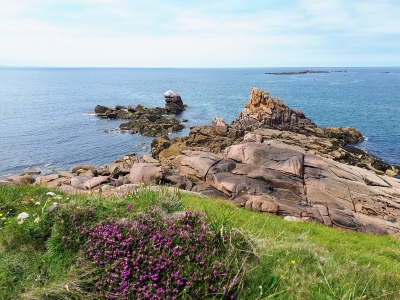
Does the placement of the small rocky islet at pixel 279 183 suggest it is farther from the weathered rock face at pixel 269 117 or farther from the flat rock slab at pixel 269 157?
the weathered rock face at pixel 269 117

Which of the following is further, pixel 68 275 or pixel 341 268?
pixel 341 268

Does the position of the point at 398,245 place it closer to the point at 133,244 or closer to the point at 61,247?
the point at 133,244

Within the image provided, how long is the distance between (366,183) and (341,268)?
2170 centimetres

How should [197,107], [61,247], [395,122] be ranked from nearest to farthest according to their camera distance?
[61,247], [395,122], [197,107]

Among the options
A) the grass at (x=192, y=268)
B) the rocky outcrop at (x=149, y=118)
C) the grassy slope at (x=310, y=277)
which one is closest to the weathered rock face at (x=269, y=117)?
the rocky outcrop at (x=149, y=118)

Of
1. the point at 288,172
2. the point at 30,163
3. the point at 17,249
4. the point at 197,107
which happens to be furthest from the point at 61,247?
the point at 197,107

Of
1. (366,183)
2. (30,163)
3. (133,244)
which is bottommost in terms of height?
(30,163)

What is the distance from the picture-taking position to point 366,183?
26.6 metres

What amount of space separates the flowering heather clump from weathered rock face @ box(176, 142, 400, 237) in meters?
13.0

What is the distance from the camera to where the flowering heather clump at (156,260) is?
19.6ft

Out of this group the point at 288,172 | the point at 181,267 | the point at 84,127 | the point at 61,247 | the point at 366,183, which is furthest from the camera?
the point at 84,127

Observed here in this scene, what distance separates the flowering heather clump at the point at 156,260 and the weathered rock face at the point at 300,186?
13.0 meters

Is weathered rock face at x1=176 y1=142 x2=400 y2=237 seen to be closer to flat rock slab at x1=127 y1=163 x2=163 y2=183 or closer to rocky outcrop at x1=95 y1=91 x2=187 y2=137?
flat rock slab at x1=127 y1=163 x2=163 y2=183

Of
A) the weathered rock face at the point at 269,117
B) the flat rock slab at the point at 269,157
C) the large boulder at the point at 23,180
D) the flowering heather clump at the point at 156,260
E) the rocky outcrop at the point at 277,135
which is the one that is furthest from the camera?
the weathered rock face at the point at 269,117
